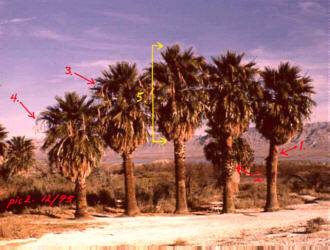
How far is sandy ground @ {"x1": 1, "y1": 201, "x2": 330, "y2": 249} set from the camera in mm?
13555

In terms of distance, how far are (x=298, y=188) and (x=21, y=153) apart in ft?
101

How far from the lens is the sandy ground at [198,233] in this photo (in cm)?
1355

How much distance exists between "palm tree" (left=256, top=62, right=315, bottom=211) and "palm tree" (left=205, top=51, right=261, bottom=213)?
45.0 inches

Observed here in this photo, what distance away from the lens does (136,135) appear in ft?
77.9

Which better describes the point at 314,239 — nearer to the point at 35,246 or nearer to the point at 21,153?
the point at 35,246

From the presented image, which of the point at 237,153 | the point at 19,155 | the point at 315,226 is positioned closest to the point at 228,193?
the point at 237,153

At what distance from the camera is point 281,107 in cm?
2480

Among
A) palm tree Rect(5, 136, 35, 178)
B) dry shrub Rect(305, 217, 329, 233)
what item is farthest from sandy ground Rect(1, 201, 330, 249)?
palm tree Rect(5, 136, 35, 178)

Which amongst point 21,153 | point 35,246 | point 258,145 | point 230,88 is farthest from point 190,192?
point 258,145

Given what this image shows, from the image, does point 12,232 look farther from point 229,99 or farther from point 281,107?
point 281,107

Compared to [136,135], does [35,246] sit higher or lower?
lower

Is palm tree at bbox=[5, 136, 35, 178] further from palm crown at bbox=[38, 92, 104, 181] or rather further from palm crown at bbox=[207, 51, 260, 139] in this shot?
palm crown at bbox=[207, 51, 260, 139]

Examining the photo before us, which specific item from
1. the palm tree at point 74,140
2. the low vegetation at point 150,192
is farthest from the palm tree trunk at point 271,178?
the palm tree at point 74,140

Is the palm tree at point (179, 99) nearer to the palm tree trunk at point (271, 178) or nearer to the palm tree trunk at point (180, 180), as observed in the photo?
the palm tree trunk at point (180, 180)
